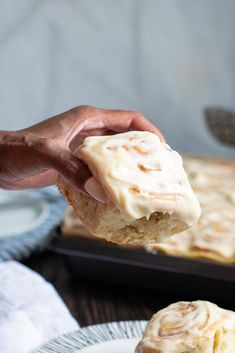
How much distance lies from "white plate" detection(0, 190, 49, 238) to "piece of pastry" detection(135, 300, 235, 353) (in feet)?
2.48

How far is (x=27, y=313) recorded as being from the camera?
146 cm

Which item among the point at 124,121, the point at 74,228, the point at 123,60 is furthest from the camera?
the point at 123,60

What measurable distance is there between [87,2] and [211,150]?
2.85 ft

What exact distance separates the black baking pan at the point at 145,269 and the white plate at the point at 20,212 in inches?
7.1

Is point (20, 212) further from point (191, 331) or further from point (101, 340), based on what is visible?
point (191, 331)

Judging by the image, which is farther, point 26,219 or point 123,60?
point 123,60

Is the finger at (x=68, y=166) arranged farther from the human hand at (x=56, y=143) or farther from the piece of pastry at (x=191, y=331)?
the piece of pastry at (x=191, y=331)

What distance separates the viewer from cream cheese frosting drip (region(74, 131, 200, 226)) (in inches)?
39.4

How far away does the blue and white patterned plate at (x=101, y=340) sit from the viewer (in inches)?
51.2

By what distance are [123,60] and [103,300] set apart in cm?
149

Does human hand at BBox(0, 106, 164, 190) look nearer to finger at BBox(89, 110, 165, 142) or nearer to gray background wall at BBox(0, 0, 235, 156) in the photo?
finger at BBox(89, 110, 165, 142)

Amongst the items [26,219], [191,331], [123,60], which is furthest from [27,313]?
[123,60]

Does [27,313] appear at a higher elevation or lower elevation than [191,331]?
lower

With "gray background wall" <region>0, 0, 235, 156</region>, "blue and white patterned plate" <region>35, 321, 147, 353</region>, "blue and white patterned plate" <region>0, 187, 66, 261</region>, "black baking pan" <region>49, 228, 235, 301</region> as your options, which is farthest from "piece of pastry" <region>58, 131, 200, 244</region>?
"gray background wall" <region>0, 0, 235, 156</region>
